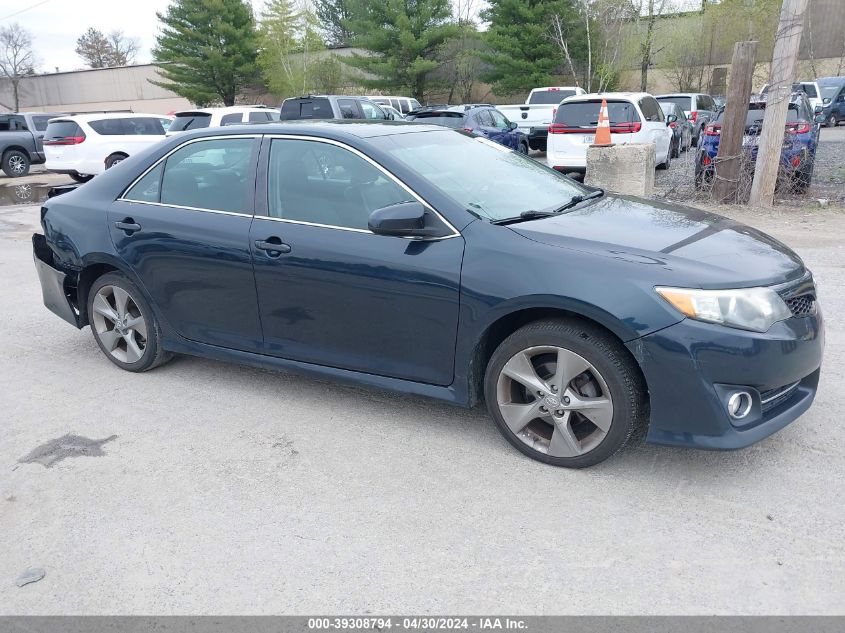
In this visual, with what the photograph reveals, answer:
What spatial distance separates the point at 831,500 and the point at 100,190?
4511 mm

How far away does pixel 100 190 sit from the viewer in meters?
4.73

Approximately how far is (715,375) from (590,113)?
11.1 metres

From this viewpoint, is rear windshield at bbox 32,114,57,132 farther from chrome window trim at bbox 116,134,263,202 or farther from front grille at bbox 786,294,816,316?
front grille at bbox 786,294,816,316

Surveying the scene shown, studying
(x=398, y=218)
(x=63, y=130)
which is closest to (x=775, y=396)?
(x=398, y=218)

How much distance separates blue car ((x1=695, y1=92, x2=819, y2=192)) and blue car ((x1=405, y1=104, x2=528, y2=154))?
17.0ft

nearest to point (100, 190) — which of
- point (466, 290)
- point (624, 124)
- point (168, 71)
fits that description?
point (466, 290)

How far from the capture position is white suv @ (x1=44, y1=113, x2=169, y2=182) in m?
16.4

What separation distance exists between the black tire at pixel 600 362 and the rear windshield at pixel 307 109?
1444cm

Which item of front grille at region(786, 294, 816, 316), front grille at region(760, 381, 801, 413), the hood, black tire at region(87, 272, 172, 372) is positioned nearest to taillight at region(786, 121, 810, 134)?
the hood

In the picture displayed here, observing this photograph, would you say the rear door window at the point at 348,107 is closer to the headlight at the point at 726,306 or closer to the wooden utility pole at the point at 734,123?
the wooden utility pole at the point at 734,123

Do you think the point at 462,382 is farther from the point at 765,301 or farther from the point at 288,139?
the point at 288,139

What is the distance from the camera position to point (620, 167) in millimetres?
10008

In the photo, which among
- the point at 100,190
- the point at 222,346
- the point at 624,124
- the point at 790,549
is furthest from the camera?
the point at 624,124

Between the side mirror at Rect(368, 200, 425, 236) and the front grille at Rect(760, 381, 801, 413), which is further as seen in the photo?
the side mirror at Rect(368, 200, 425, 236)
